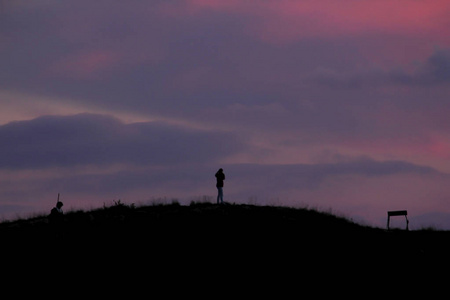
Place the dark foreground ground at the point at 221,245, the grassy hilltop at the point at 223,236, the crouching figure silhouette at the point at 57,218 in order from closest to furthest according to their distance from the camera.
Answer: the dark foreground ground at the point at 221,245
the crouching figure silhouette at the point at 57,218
the grassy hilltop at the point at 223,236

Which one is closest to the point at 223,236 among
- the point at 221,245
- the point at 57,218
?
the point at 221,245

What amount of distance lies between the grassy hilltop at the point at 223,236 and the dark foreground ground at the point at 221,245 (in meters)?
0.06

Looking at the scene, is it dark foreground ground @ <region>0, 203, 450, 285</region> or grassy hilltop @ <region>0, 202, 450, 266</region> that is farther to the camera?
grassy hilltop @ <region>0, 202, 450, 266</region>

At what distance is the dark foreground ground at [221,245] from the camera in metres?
34.3

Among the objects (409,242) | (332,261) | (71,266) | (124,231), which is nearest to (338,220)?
(409,242)

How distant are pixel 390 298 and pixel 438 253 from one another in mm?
8365

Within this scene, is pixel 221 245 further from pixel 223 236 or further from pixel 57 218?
pixel 57 218

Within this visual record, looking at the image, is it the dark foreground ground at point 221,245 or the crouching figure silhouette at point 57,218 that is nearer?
the dark foreground ground at point 221,245

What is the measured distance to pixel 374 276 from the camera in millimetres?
35562

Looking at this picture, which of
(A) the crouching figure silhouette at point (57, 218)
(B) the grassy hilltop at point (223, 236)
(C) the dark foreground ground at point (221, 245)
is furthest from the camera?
(B) the grassy hilltop at point (223, 236)

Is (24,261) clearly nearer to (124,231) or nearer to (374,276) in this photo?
(124,231)

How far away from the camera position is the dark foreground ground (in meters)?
34.3

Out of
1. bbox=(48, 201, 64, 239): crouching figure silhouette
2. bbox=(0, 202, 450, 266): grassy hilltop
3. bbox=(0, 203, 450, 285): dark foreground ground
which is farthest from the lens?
bbox=(0, 202, 450, 266): grassy hilltop

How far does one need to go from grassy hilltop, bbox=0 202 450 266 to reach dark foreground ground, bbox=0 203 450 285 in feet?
0.19
